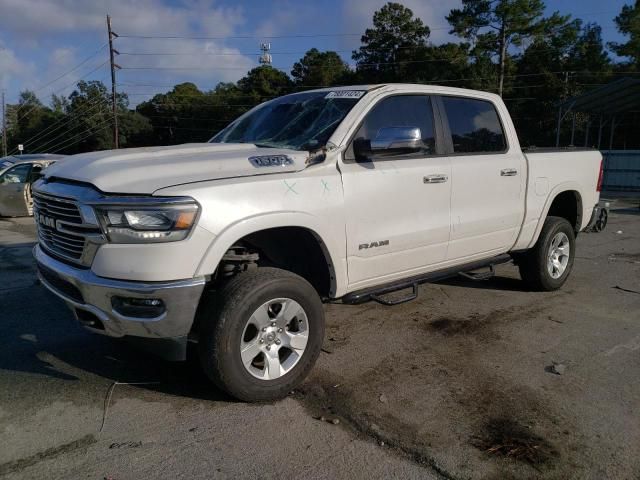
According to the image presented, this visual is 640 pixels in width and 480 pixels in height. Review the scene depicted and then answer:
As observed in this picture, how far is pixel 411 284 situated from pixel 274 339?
141 centimetres

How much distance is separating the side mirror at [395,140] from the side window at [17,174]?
472 inches

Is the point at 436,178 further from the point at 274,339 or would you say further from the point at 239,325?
the point at 239,325

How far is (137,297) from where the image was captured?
9.95 feet

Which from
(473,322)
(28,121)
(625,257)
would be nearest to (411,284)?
(473,322)

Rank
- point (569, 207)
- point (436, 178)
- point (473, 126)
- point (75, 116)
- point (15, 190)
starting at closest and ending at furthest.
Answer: point (436, 178) → point (473, 126) → point (569, 207) → point (15, 190) → point (75, 116)

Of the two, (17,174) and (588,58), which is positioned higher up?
(588,58)

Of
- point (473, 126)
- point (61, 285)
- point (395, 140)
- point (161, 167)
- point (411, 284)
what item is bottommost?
point (411, 284)

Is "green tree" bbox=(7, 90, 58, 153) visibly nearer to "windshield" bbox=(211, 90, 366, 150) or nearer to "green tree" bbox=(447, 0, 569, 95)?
"green tree" bbox=(447, 0, 569, 95)

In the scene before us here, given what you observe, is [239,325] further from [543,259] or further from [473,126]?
[543,259]

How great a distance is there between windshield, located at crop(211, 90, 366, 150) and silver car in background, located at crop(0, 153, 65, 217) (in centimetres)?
1009

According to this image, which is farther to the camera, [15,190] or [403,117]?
[15,190]

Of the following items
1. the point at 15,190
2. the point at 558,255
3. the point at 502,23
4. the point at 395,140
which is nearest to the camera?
the point at 395,140

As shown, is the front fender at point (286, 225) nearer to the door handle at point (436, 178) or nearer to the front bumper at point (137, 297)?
the front bumper at point (137, 297)

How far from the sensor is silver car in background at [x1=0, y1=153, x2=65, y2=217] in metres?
13.1
